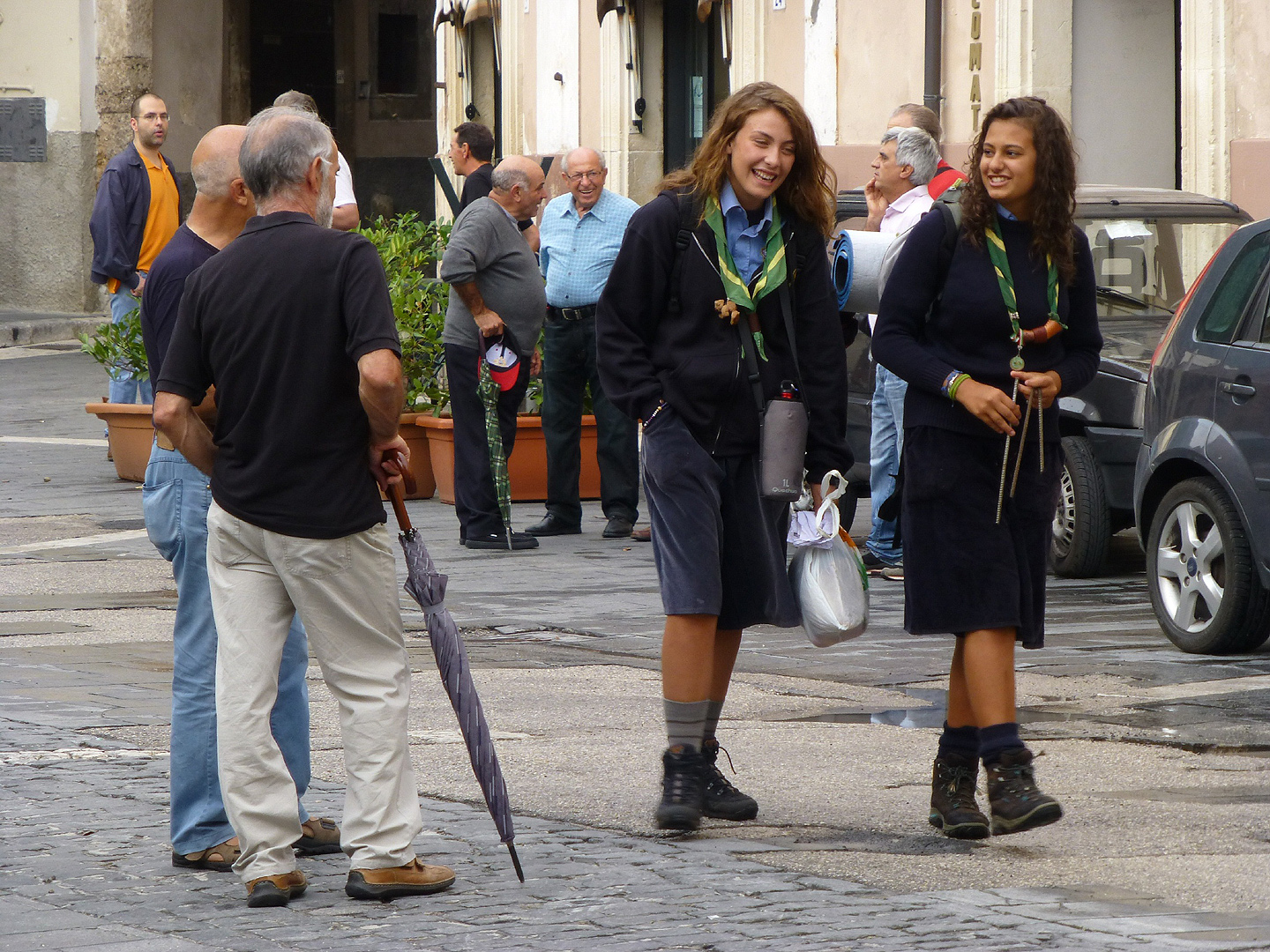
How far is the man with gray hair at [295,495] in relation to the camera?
4.86m

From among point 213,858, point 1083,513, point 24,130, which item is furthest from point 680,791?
point 24,130

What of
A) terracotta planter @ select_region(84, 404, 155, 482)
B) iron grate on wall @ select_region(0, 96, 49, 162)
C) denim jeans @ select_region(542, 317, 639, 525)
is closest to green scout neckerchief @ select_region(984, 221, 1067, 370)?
denim jeans @ select_region(542, 317, 639, 525)

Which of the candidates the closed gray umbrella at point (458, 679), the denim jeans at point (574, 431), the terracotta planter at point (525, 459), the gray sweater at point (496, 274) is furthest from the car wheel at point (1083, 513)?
the closed gray umbrella at point (458, 679)

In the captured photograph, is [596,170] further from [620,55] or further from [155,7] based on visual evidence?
[155,7]

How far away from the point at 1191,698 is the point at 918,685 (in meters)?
0.94

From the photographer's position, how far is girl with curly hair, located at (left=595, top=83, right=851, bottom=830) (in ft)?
18.3

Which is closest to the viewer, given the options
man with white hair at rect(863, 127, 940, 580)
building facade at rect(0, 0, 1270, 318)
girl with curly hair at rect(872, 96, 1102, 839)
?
girl with curly hair at rect(872, 96, 1102, 839)

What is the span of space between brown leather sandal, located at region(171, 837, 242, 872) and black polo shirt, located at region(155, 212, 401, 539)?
84cm

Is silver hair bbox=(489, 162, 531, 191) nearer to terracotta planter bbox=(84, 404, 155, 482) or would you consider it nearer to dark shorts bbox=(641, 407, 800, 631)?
terracotta planter bbox=(84, 404, 155, 482)

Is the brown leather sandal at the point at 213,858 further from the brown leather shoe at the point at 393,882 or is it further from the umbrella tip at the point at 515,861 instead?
the umbrella tip at the point at 515,861

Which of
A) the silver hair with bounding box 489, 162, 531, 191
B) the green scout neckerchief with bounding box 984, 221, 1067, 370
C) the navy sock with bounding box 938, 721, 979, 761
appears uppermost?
the silver hair with bounding box 489, 162, 531, 191

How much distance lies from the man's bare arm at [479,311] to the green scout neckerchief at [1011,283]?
5.79 metres

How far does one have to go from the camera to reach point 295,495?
4.89m

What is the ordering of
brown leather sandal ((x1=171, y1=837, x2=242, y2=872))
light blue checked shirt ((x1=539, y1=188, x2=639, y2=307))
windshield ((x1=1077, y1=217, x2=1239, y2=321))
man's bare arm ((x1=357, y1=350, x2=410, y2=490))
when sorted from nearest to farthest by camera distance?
man's bare arm ((x1=357, y1=350, x2=410, y2=490)), brown leather sandal ((x1=171, y1=837, x2=242, y2=872)), windshield ((x1=1077, y1=217, x2=1239, y2=321)), light blue checked shirt ((x1=539, y1=188, x2=639, y2=307))
